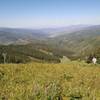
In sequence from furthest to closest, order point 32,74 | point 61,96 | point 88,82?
1. point 32,74
2. point 88,82
3. point 61,96

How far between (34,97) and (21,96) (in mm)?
271

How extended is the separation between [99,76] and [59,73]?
66.3 inches

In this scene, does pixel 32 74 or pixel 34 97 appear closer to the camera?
pixel 34 97

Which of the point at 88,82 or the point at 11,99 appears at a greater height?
the point at 11,99

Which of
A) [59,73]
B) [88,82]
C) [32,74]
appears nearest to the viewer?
[88,82]

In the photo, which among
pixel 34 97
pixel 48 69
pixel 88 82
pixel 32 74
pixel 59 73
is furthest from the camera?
pixel 48 69

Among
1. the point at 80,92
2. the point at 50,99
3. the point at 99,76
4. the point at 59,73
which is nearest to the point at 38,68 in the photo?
the point at 59,73

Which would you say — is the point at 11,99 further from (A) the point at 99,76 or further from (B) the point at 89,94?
(A) the point at 99,76

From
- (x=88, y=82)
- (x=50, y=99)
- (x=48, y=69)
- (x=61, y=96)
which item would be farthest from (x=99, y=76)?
(x=50, y=99)

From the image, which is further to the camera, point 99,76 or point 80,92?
point 99,76

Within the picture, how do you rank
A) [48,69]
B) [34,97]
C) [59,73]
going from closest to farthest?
[34,97] → [59,73] → [48,69]

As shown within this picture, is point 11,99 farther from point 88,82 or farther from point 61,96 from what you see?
point 88,82

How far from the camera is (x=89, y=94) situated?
19.9ft

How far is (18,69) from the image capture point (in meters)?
10.4
